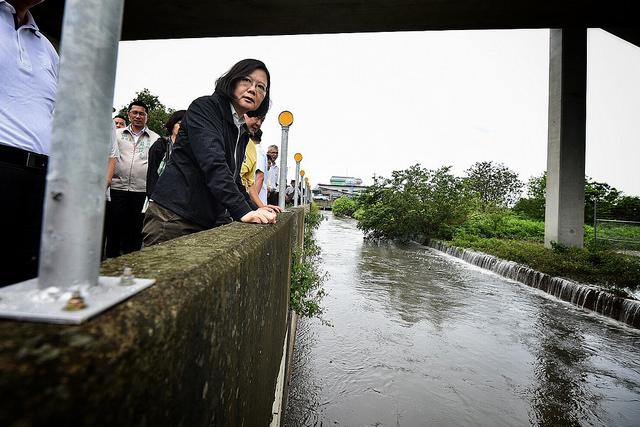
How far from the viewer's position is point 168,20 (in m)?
7.85

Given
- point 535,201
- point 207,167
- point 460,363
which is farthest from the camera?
point 535,201

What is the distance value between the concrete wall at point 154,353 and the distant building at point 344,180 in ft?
306

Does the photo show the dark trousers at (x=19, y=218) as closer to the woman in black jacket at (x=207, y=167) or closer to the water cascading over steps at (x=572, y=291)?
the woman in black jacket at (x=207, y=167)

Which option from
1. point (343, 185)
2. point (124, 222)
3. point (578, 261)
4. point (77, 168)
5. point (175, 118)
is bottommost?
point (578, 261)

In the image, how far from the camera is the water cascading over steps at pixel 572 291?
216 inches

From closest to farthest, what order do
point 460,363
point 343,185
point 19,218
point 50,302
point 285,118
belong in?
point 50,302, point 19,218, point 460,363, point 285,118, point 343,185

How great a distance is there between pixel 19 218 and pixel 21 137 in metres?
0.36

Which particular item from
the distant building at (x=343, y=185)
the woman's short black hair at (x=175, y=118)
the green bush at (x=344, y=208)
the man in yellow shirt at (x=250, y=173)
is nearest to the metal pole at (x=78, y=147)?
the man in yellow shirt at (x=250, y=173)

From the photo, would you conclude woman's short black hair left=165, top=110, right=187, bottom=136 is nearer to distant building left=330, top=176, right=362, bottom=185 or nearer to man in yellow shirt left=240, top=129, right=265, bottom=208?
man in yellow shirt left=240, top=129, right=265, bottom=208

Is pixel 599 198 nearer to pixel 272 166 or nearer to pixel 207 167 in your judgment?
pixel 272 166

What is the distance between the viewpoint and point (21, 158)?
5.22 ft

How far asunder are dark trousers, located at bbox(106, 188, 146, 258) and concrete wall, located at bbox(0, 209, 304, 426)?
11.7ft

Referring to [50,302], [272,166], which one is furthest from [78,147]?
[272,166]

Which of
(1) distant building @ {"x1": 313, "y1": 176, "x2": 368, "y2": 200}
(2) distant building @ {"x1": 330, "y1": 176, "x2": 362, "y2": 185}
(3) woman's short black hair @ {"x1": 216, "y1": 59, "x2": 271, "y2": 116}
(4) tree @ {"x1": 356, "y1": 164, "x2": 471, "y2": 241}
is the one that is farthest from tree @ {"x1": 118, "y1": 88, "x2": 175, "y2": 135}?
(2) distant building @ {"x1": 330, "y1": 176, "x2": 362, "y2": 185}
